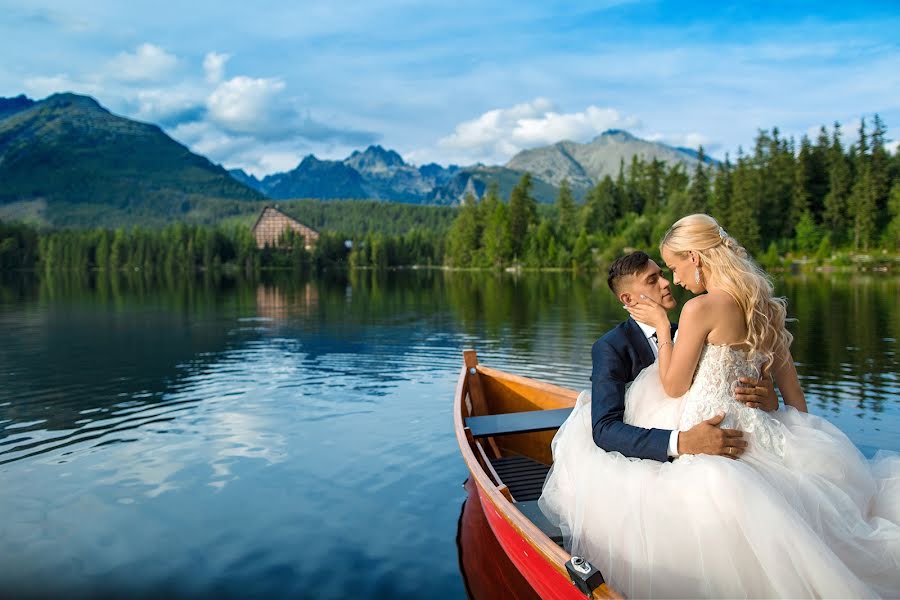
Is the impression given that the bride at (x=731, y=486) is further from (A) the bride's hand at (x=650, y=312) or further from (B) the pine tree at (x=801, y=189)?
(B) the pine tree at (x=801, y=189)

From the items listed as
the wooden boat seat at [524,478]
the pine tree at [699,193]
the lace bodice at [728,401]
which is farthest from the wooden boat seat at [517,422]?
the pine tree at [699,193]

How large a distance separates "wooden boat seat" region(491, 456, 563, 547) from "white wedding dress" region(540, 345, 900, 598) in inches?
67.7

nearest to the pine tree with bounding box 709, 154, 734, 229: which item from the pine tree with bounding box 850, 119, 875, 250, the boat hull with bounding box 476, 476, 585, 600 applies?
the pine tree with bounding box 850, 119, 875, 250

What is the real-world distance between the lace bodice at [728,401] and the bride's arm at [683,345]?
87mm

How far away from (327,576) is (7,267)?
17357 cm

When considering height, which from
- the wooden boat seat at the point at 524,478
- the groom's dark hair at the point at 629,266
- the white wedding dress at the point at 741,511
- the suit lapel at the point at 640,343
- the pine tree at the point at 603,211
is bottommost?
the wooden boat seat at the point at 524,478

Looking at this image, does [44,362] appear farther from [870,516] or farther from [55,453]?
[870,516]

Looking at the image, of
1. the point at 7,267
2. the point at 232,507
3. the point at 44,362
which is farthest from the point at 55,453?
the point at 7,267

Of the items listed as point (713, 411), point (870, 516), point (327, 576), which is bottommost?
point (327, 576)

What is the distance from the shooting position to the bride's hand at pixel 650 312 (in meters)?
4.69

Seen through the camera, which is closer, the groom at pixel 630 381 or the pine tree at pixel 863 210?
the groom at pixel 630 381

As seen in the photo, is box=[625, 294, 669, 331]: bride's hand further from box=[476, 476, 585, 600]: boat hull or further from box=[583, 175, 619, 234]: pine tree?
box=[583, 175, 619, 234]: pine tree

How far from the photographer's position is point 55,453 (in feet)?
37.9

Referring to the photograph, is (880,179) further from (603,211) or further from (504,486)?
(504,486)
